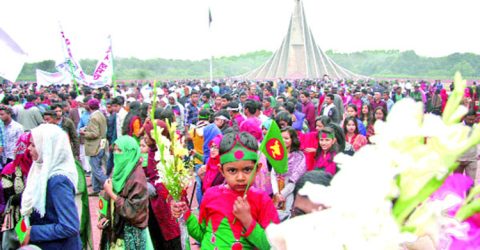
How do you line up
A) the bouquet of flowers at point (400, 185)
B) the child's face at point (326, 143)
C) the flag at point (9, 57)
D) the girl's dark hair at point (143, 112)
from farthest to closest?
the girl's dark hair at point (143, 112) < the flag at point (9, 57) < the child's face at point (326, 143) < the bouquet of flowers at point (400, 185)

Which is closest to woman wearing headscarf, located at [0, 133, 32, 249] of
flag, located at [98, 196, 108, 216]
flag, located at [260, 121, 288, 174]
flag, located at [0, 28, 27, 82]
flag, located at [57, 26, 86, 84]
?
flag, located at [98, 196, 108, 216]

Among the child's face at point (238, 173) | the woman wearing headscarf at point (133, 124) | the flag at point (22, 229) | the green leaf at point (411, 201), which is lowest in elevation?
the woman wearing headscarf at point (133, 124)

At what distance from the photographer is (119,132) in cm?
830

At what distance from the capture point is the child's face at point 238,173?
2656 mm

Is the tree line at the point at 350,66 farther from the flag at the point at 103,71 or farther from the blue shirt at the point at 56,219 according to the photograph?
the blue shirt at the point at 56,219

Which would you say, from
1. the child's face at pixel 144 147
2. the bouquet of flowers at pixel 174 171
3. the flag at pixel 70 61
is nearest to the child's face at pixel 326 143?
the child's face at pixel 144 147

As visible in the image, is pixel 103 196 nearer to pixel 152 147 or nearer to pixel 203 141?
pixel 152 147

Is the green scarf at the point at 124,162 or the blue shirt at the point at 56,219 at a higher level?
the green scarf at the point at 124,162

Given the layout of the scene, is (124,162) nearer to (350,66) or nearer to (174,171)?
(174,171)

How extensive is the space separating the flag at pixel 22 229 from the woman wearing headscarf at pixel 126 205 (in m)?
0.47

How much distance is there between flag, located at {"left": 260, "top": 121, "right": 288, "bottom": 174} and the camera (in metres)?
2.78

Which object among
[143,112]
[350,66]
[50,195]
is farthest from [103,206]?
[350,66]

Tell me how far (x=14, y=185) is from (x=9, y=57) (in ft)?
8.48

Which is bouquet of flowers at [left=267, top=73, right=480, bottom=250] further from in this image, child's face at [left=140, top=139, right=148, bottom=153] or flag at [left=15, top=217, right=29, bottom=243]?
child's face at [left=140, top=139, right=148, bottom=153]
